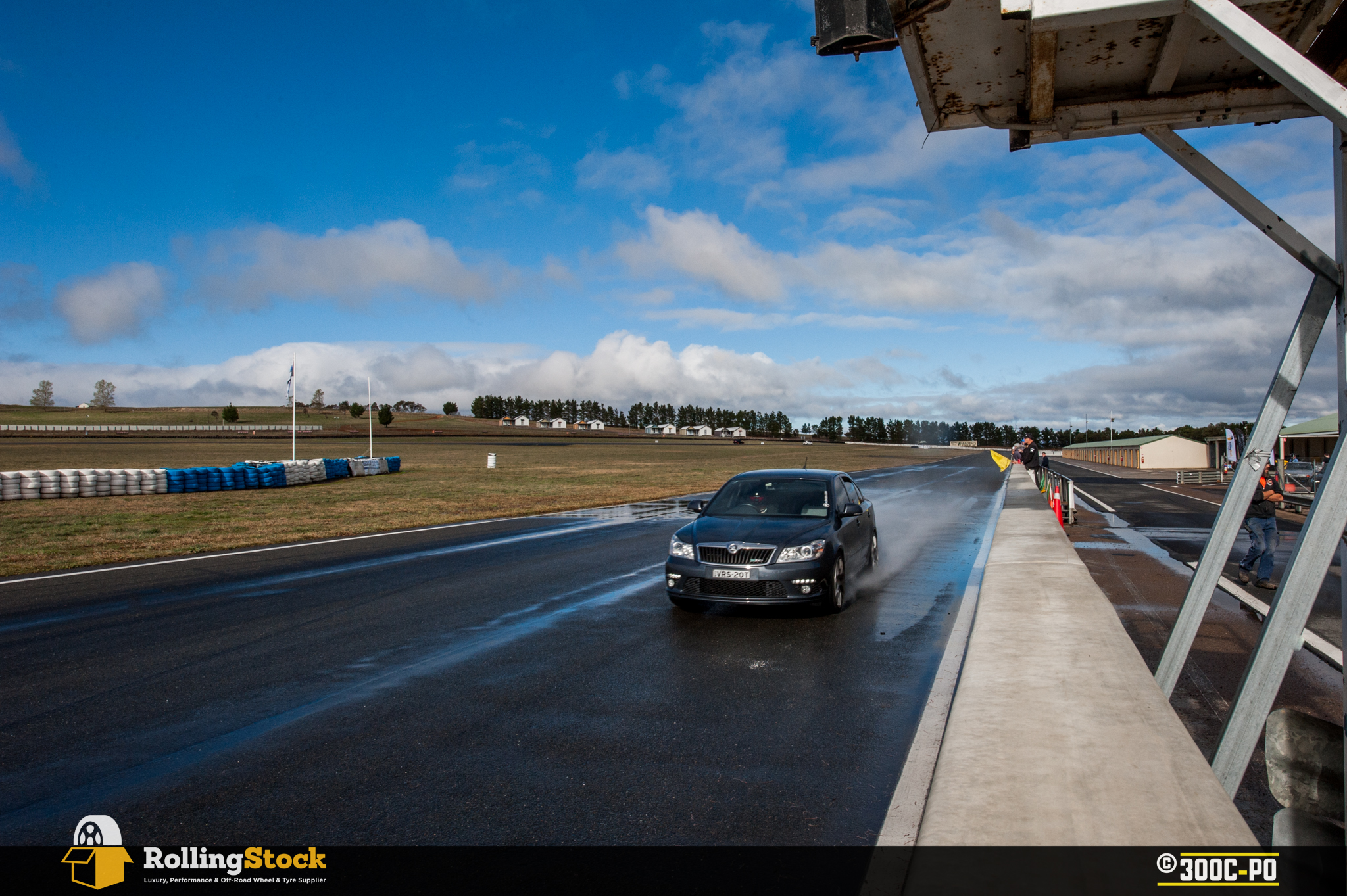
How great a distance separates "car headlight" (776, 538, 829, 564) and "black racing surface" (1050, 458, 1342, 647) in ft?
12.0

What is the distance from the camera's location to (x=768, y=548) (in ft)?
24.7

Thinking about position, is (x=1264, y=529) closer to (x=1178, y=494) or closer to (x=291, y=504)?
(x=291, y=504)

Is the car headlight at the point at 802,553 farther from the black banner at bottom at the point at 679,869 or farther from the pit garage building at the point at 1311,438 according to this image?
the pit garage building at the point at 1311,438

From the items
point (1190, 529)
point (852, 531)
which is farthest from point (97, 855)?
point (1190, 529)

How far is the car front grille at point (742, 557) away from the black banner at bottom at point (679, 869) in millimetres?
4223

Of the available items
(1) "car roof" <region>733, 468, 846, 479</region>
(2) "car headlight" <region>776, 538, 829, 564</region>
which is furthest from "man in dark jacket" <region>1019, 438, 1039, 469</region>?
(2) "car headlight" <region>776, 538, 829, 564</region>

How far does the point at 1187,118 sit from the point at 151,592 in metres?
10.9

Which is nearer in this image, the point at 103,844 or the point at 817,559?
the point at 103,844

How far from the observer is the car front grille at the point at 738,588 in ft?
24.2

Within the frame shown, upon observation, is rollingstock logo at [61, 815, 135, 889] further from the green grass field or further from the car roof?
the green grass field

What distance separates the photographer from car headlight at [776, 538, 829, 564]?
748 centimetres

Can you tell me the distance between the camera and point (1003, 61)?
347 centimetres

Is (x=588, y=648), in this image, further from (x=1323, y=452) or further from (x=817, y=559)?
(x=1323, y=452)

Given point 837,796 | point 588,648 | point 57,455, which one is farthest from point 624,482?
point 57,455
